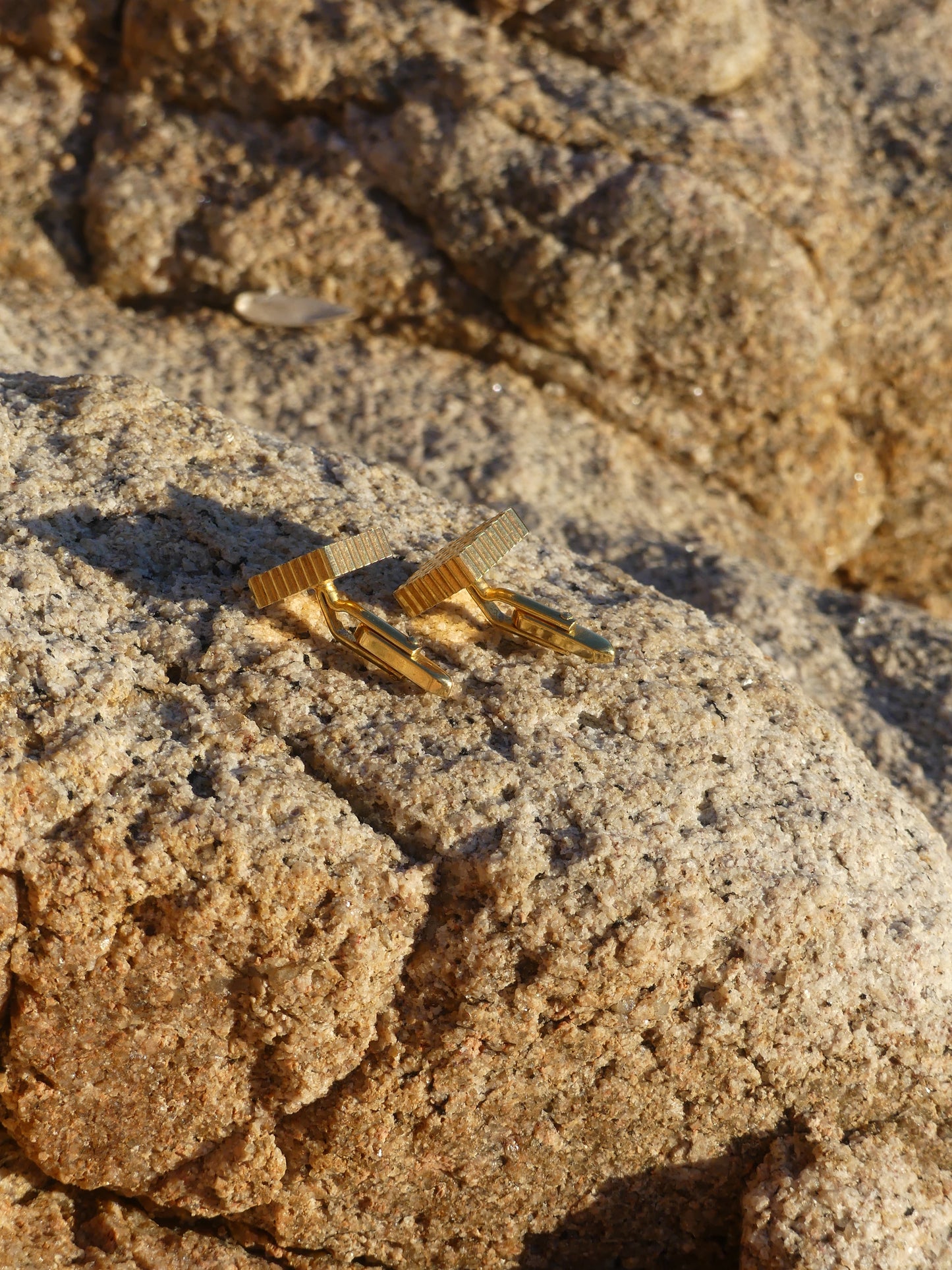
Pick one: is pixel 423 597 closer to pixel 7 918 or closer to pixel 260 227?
pixel 7 918

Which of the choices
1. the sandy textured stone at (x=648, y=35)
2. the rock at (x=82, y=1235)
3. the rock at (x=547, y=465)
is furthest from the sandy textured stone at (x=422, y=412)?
the rock at (x=82, y=1235)

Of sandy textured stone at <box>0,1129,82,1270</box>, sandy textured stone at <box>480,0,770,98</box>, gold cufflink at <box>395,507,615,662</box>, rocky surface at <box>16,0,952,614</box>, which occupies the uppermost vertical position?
sandy textured stone at <box>480,0,770,98</box>

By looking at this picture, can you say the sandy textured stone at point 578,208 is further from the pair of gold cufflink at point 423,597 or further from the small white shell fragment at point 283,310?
the pair of gold cufflink at point 423,597

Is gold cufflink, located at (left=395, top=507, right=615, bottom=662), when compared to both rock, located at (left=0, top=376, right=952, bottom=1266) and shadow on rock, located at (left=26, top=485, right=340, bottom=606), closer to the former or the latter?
rock, located at (left=0, top=376, right=952, bottom=1266)

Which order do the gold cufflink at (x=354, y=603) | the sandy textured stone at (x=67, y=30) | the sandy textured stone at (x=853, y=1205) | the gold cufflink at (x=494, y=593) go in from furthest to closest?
the sandy textured stone at (x=67, y=30)
the gold cufflink at (x=494, y=593)
the gold cufflink at (x=354, y=603)
the sandy textured stone at (x=853, y=1205)

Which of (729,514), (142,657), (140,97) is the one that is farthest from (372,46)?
(142,657)

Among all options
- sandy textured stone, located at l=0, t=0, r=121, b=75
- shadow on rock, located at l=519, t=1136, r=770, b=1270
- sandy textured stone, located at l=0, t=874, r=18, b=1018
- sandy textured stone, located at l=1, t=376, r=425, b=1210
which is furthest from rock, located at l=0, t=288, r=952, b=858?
sandy textured stone, located at l=0, t=874, r=18, b=1018

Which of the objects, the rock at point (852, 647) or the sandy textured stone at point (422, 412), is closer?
the rock at point (852, 647)

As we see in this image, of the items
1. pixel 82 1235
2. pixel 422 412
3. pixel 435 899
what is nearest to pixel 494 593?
pixel 435 899
